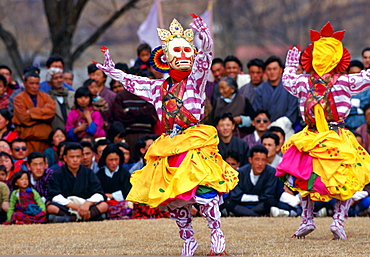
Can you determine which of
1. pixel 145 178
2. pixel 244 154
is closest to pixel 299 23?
pixel 244 154

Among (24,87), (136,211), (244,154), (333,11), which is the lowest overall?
(136,211)

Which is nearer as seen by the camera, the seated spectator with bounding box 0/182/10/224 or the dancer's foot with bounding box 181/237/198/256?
the dancer's foot with bounding box 181/237/198/256

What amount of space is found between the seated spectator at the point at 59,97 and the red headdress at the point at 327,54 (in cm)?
411

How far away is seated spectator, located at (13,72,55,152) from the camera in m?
11.5

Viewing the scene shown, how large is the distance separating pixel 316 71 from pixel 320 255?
213 cm

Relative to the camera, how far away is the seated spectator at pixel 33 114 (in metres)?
11.5

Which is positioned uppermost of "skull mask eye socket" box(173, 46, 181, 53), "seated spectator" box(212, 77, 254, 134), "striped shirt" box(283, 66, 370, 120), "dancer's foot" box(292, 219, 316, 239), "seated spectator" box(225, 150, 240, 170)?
"skull mask eye socket" box(173, 46, 181, 53)

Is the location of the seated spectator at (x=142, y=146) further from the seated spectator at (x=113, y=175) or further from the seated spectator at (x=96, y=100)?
the seated spectator at (x=96, y=100)

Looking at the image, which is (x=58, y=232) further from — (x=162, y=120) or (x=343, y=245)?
(x=343, y=245)

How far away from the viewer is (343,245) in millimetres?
8141

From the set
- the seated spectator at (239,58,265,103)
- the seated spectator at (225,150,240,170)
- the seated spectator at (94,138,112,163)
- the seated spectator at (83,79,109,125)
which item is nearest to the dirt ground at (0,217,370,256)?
the seated spectator at (225,150,240,170)

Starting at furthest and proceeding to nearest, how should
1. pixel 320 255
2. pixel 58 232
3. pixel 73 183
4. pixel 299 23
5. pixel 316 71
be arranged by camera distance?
1. pixel 299 23
2. pixel 73 183
3. pixel 58 232
4. pixel 316 71
5. pixel 320 255

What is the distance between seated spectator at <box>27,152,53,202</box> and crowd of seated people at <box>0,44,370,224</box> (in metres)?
0.01

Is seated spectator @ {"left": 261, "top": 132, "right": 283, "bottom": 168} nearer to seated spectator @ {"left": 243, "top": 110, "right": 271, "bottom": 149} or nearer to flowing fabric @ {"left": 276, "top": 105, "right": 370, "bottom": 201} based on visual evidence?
seated spectator @ {"left": 243, "top": 110, "right": 271, "bottom": 149}
